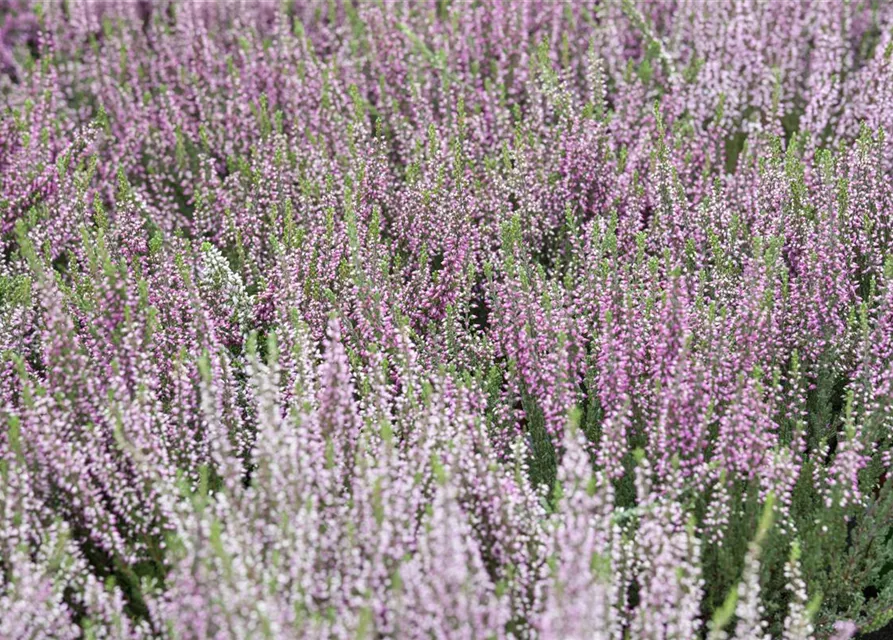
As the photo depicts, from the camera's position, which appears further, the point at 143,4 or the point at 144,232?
A: the point at 143,4

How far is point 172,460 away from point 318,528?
84 cm

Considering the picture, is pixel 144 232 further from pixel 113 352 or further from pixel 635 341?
pixel 635 341

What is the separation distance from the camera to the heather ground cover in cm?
322

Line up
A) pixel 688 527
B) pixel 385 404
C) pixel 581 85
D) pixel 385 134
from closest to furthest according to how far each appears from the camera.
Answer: pixel 688 527 < pixel 385 404 < pixel 385 134 < pixel 581 85

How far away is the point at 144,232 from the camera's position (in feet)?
17.3

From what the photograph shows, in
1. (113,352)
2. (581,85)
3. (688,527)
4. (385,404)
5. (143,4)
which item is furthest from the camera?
(143,4)

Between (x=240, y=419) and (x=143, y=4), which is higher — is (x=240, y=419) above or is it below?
below

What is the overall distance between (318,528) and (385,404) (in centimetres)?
63

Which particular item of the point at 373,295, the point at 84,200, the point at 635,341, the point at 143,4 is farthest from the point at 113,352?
the point at 143,4

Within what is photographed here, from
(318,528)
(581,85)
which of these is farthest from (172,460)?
(581,85)

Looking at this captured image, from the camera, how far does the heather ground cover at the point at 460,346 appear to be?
127 inches

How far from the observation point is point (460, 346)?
4.56 m

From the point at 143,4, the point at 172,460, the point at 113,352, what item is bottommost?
the point at 172,460

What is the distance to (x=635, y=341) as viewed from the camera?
418 cm
